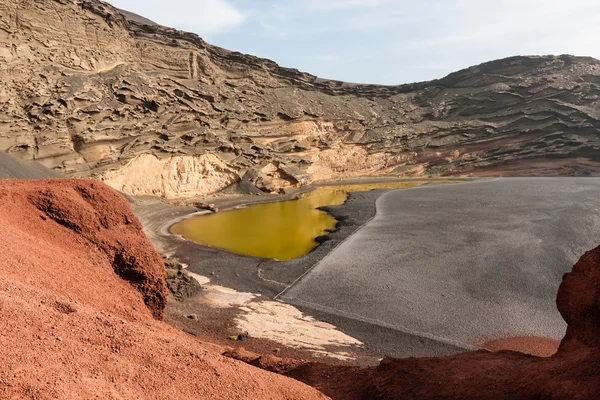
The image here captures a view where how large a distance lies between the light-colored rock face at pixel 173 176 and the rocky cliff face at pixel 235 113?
0.30 ft

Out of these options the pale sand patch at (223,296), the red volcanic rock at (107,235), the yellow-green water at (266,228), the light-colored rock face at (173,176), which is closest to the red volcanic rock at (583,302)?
the red volcanic rock at (107,235)

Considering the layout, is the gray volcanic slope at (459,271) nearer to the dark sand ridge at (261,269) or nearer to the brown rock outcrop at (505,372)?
the dark sand ridge at (261,269)

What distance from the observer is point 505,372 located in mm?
5746

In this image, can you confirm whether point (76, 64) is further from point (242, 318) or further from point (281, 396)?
point (281, 396)

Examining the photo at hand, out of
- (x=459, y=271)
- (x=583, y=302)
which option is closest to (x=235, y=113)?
(x=459, y=271)

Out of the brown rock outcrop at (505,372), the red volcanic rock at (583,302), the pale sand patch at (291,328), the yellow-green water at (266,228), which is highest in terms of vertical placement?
the red volcanic rock at (583,302)

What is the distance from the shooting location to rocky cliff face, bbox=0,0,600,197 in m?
29.0

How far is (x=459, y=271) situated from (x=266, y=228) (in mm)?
13574

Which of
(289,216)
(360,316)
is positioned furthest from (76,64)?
(360,316)

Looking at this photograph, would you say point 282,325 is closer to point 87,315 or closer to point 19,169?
point 87,315

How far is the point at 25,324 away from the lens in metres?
3.47

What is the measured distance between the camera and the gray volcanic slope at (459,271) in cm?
1180

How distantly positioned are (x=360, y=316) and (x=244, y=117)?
3236 cm

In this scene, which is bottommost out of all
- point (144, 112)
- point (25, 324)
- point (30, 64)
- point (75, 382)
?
point (75, 382)
